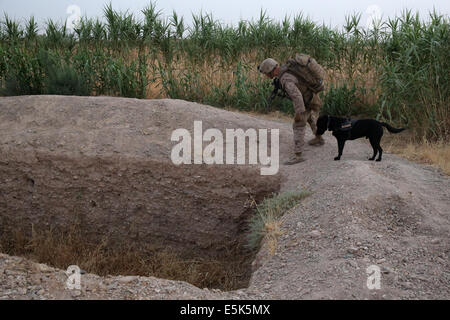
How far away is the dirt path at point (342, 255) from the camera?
10.2ft

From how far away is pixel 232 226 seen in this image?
591cm

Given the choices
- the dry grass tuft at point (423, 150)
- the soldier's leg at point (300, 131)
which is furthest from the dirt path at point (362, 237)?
the dry grass tuft at point (423, 150)

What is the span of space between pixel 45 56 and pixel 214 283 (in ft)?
21.6

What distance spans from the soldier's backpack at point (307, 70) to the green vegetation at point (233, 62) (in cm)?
208

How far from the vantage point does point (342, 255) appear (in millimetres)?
3459

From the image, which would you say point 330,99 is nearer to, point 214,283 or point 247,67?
point 247,67

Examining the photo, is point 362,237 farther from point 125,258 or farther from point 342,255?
point 125,258

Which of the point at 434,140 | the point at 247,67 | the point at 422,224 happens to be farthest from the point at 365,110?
the point at 422,224

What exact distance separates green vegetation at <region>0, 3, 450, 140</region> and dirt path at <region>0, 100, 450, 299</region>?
2.71 m

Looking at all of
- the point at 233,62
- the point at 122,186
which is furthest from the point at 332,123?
the point at 233,62

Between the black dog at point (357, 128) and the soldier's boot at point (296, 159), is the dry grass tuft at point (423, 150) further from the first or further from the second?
the soldier's boot at point (296, 159)

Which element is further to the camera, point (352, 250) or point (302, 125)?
point (302, 125)

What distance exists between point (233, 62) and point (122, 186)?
5649 millimetres

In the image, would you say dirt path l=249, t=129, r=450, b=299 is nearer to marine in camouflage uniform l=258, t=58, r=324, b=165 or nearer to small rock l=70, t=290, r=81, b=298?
marine in camouflage uniform l=258, t=58, r=324, b=165
